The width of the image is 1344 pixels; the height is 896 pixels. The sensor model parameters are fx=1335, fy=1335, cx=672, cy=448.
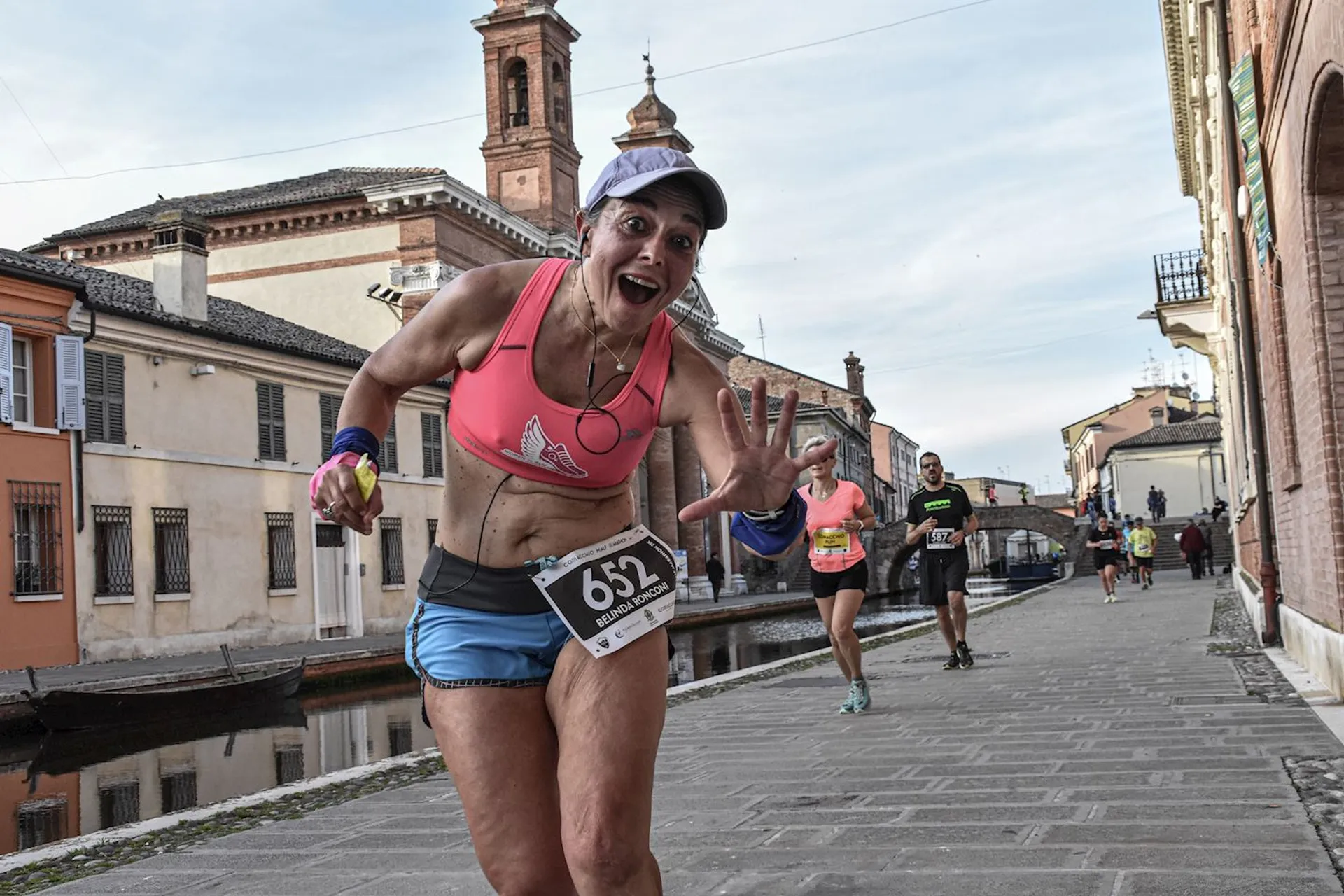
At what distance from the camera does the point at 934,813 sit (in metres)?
5.33

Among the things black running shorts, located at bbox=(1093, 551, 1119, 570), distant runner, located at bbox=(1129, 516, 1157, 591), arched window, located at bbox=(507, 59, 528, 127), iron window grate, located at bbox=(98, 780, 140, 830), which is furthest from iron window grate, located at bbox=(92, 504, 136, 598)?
arched window, located at bbox=(507, 59, 528, 127)

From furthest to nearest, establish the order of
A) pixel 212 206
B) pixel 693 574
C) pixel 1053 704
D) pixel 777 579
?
pixel 777 579, pixel 693 574, pixel 212 206, pixel 1053 704

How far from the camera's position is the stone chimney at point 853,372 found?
317ft

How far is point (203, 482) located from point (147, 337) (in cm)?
296

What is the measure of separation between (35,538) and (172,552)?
3.23 m

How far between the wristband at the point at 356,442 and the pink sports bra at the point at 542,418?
0.21 m

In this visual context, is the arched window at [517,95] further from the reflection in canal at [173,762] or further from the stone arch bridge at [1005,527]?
the reflection in canal at [173,762]

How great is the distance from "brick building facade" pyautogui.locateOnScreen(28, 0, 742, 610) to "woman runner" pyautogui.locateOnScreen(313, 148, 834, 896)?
99.8ft

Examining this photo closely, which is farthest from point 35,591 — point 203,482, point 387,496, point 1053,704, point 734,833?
Answer: point 734,833

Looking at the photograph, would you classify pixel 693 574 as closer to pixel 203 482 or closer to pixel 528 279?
pixel 203 482

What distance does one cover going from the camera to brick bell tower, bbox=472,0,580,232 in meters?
46.6

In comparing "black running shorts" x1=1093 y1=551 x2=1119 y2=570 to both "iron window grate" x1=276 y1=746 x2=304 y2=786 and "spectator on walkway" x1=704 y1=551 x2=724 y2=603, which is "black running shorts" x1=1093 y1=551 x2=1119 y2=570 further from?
"spectator on walkway" x1=704 y1=551 x2=724 y2=603

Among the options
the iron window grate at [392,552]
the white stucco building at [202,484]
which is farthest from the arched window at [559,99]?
the iron window grate at [392,552]

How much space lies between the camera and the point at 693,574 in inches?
2067
